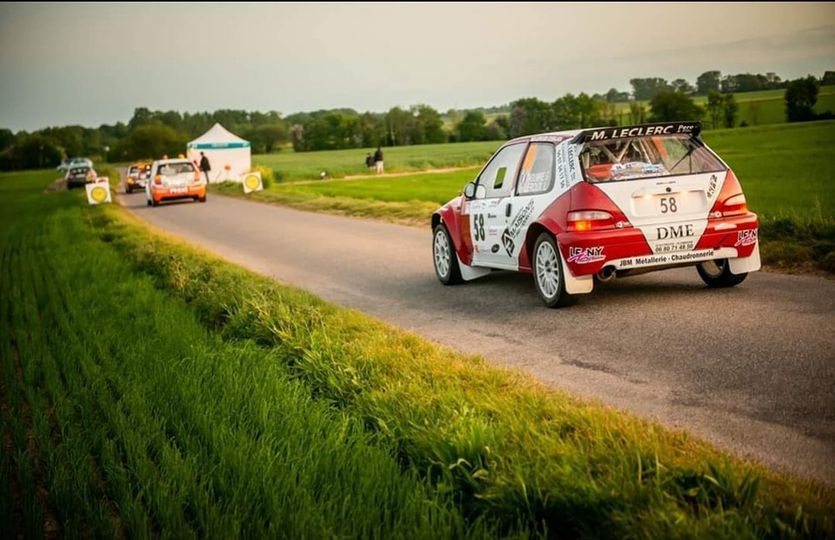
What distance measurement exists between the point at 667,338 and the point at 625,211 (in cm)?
158

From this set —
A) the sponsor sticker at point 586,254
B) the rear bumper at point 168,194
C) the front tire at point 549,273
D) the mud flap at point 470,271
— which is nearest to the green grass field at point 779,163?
the mud flap at point 470,271

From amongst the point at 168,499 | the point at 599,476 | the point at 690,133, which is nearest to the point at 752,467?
the point at 599,476

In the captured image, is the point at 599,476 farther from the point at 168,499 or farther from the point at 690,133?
the point at 690,133

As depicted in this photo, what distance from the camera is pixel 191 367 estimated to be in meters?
6.48

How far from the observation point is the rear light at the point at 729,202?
8.22 meters

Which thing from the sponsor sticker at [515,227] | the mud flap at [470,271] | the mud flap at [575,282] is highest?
the sponsor sticker at [515,227]

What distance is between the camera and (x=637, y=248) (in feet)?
26.3

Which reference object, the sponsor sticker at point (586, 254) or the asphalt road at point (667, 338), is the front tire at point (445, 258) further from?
the sponsor sticker at point (586, 254)

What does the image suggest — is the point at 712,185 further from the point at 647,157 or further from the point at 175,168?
the point at 175,168

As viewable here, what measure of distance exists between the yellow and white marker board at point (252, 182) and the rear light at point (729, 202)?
112 ft

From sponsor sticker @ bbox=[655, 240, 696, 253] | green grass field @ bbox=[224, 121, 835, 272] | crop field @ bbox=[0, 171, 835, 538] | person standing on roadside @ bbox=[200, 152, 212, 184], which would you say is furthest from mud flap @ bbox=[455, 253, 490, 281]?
person standing on roadside @ bbox=[200, 152, 212, 184]

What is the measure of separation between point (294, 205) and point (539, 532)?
2819cm

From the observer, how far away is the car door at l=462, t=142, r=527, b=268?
9508 mm

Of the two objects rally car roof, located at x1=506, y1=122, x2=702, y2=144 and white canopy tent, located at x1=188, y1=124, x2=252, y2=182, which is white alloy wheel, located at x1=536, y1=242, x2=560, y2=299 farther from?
white canopy tent, located at x1=188, y1=124, x2=252, y2=182
